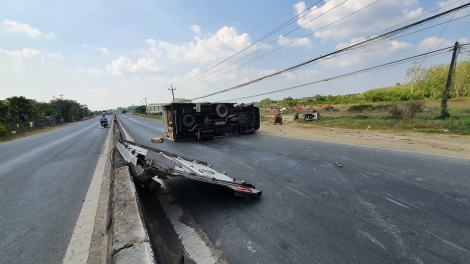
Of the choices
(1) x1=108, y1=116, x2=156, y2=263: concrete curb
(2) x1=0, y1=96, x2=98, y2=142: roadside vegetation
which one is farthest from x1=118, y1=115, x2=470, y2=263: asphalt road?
(2) x1=0, y1=96, x2=98, y2=142: roadside vegetation

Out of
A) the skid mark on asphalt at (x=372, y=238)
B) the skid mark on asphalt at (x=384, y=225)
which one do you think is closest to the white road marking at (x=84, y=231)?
the skid mark on asphalt at (x=372, y=238)

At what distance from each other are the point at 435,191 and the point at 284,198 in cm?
285

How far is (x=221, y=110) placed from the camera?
1142cm

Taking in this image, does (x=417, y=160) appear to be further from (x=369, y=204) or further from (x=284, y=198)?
(x=284, y=198)

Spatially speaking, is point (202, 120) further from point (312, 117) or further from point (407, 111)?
point (407, 111)

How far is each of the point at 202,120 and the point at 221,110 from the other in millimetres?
1311

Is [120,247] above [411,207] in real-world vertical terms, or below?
above

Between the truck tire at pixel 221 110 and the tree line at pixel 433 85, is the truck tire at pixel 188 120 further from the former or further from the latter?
the tree line at pixel 433 85

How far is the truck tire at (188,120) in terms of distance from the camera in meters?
10.3

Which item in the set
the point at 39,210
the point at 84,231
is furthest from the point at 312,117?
the point at 39,210

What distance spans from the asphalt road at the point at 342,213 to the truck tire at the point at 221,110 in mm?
6507

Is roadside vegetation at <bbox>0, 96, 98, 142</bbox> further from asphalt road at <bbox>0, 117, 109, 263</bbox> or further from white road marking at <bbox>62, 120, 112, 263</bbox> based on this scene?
white road marking at <bbox>62, 120, 112, 263</bbox>

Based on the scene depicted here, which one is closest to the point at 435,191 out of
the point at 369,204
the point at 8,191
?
the point at 369,204

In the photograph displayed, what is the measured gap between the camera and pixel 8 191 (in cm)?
396
